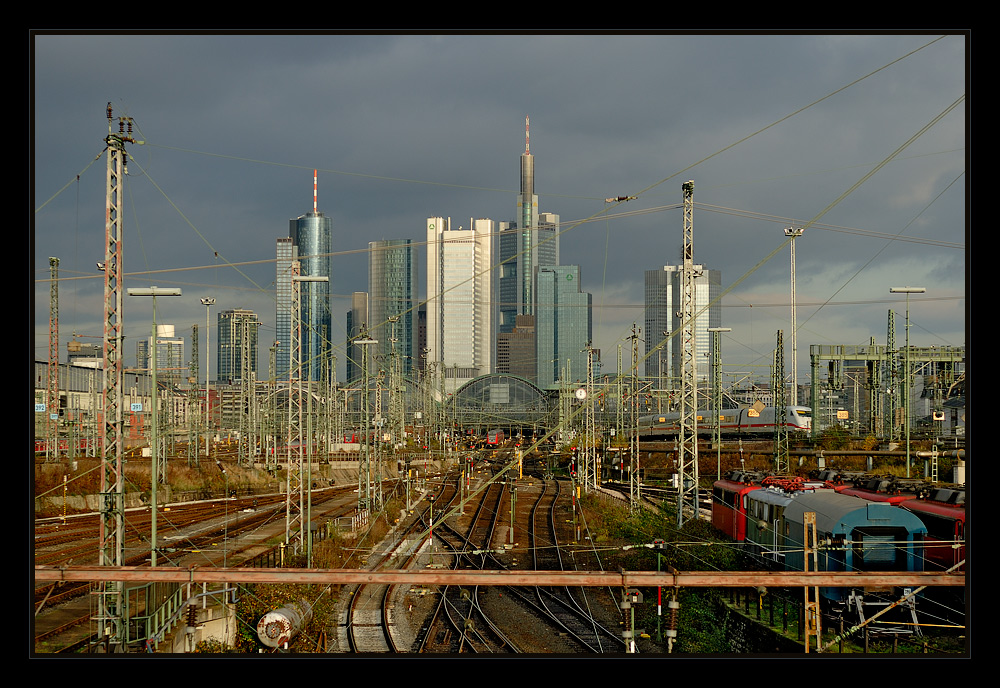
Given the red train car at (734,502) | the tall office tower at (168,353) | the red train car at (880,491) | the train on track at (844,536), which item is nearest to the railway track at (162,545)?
the tall office tower at (168,353)

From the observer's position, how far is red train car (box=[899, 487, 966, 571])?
14695 millimetres

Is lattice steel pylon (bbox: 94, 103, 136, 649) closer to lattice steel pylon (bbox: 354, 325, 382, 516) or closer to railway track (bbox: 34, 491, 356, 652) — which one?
railway track (bbox: 34, 491, 356, 652)

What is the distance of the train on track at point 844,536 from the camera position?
1426 cm

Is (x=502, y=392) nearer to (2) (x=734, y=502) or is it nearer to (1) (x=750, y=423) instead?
(1) (x=750, y=423)

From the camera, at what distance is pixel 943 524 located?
1531cm

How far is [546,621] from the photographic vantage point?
1762 cm

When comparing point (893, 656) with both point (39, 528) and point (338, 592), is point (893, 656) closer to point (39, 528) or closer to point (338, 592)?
point (338, 592)

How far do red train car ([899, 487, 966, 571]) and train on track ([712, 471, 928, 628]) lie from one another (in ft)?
1.15

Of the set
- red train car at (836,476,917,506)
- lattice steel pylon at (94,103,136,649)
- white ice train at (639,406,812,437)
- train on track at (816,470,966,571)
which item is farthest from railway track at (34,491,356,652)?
white ice train at (639,406,812,437)

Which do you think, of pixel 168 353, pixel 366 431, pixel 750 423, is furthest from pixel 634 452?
pixel 168 353

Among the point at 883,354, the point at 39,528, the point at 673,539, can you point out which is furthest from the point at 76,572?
the point at 883,354

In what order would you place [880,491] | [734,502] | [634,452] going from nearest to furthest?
[880,491] → [734,502] → [634,452]

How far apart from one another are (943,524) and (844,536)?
8.18ft
